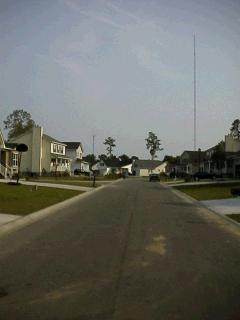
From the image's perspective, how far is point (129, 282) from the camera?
7691mm

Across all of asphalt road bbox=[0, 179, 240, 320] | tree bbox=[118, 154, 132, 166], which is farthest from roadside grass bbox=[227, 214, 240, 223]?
tree bbox=[118, 154, 132, 166]

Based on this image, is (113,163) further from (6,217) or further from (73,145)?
(6,217)

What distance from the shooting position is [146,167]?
156 meters

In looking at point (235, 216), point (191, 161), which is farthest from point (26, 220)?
point (191, 161)

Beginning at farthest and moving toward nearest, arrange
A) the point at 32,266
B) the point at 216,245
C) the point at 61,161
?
the point at 61,161
the point at 216,245
the point at 32,266

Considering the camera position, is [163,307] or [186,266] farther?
→ [186,266]

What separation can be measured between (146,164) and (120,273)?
150m

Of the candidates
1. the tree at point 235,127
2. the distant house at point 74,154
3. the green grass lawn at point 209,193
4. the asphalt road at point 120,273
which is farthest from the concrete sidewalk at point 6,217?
the tree at point 235,127

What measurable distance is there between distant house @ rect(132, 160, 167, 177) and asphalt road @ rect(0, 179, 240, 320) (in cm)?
13981

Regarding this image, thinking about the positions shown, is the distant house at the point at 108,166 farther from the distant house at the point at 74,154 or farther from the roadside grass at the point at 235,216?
the roadside grass at the point at 235,216

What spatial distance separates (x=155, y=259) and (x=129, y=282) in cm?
209

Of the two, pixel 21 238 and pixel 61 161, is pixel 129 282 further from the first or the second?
pixel 61 161

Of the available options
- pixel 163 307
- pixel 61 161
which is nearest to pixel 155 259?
pixel 163 307

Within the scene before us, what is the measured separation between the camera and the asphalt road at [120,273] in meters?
6.30
